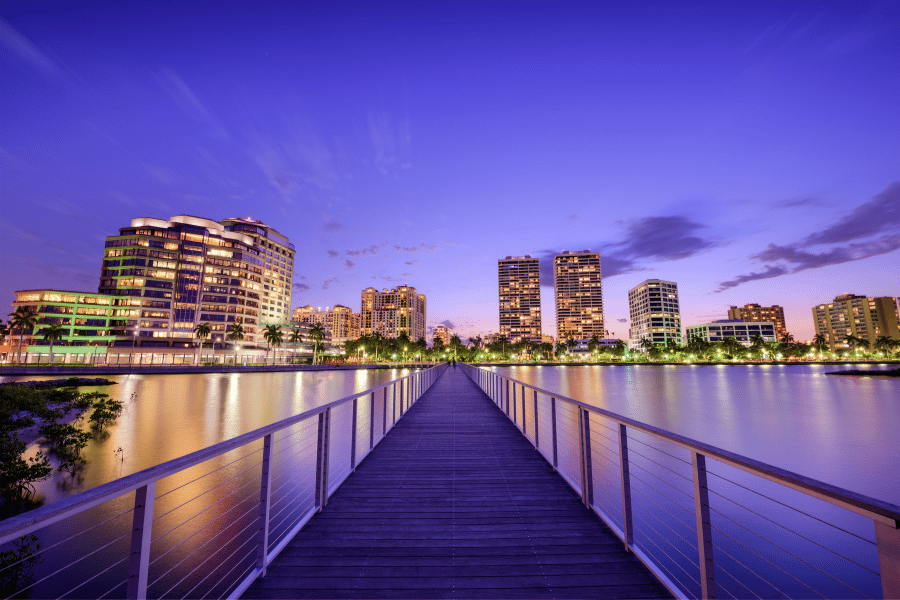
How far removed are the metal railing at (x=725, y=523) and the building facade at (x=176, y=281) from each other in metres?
86.5

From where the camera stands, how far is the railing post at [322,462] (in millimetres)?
4680

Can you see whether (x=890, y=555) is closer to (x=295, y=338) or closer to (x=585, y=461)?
(x=585, y=461)

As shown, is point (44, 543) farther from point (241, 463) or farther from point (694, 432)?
point (694, 432)

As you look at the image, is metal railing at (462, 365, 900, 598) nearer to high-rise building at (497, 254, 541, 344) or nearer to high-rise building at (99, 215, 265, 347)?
high-rise building at (99, 215, 265, 347)

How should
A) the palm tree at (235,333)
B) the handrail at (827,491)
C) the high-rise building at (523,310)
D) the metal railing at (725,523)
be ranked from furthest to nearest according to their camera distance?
the high-rise building at (523,310) → the palm tree at (235,333) → the metal railing at (725,523) → the handrail at (827,491)

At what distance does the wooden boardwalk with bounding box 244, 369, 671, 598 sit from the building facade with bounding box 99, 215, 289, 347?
9252 centimetres

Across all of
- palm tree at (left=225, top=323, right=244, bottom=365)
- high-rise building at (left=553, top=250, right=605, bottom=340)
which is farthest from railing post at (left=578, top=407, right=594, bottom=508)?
high-rise building at (left=553, top=250, right=605, bottom=340)

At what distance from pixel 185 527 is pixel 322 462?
8076 millimetres

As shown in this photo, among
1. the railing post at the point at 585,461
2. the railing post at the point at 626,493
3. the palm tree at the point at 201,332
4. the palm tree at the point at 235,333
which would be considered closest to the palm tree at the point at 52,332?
the palm tree at the point at 201,332

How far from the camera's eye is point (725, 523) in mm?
10164

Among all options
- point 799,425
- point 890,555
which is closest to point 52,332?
point 890,555

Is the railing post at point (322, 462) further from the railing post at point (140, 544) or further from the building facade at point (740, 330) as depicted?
the building facade at point (740, 330)

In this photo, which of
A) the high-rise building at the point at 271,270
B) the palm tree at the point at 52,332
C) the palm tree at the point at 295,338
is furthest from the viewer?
the high-rise building at the point at 271,270

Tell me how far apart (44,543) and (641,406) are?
3336 cm
